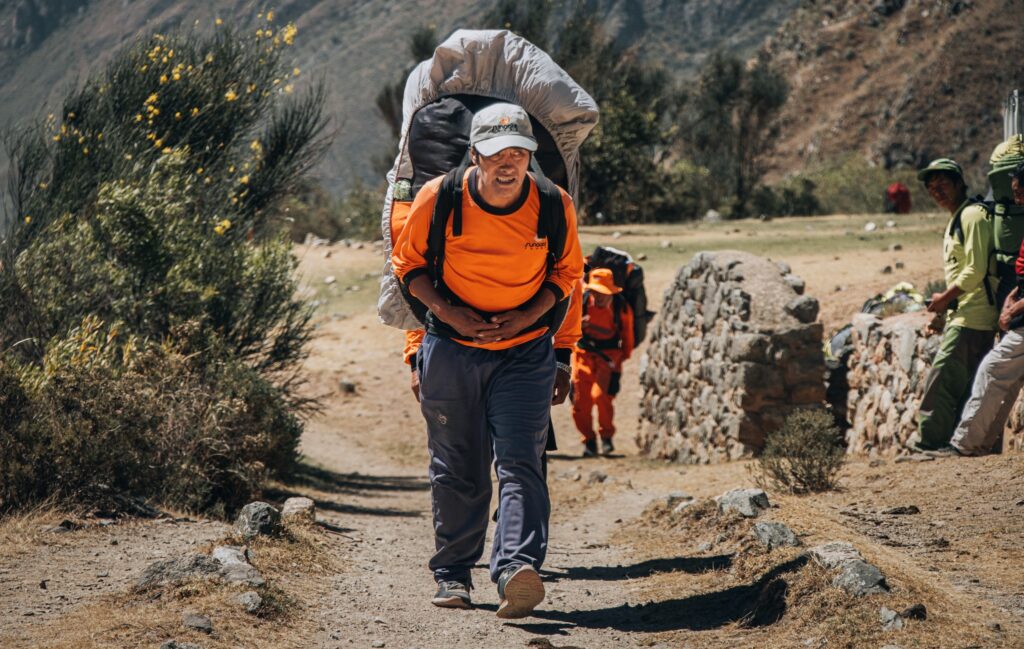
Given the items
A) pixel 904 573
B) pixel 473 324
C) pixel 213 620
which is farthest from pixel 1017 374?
pixel 213 620

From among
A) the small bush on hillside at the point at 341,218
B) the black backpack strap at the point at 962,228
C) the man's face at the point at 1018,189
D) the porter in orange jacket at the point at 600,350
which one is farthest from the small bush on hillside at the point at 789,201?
the man's face at the point at 1018,189

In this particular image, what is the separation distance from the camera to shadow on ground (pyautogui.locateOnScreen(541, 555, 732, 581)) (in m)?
6.16

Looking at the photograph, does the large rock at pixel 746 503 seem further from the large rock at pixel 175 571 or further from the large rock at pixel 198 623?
the large rock at pixel 198 623

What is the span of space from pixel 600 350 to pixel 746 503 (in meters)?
5.60

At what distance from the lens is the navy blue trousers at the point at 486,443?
16.8 feet

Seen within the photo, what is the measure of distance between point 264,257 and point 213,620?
7338 mm

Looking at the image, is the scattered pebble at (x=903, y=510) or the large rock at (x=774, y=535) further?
the scattered pebble at (x=903, y=510)

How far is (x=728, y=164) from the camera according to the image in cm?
4362

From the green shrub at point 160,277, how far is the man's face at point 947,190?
524 centimetres

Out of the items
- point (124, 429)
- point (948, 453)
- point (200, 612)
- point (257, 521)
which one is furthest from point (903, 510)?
point (124, 429)

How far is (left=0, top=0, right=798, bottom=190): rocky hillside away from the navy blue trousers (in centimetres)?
755

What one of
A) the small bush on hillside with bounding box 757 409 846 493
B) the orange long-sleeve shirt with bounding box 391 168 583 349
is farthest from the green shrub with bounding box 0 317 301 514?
the small bush on hillside with bounding box 757 409 846 493

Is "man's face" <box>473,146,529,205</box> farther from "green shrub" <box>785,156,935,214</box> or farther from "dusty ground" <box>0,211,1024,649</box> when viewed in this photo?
"green shrub" <box>785,156,935,214</box>

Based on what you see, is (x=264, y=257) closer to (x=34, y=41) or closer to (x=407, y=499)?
(x=407, y=499)
